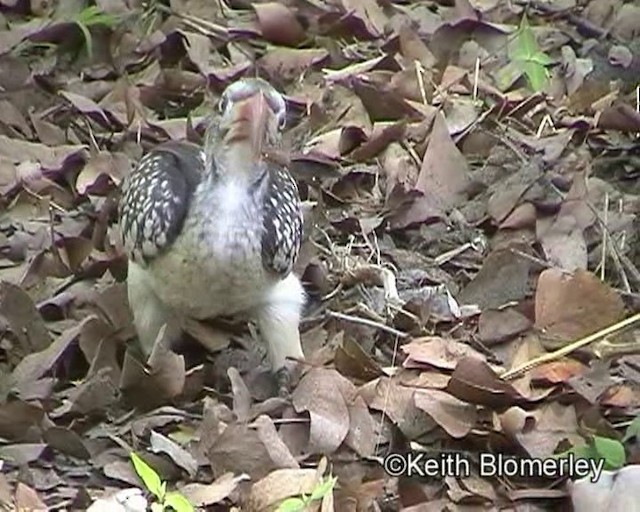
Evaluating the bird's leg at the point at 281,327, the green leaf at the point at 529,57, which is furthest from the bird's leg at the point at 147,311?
the green leaf at the point at 529,57

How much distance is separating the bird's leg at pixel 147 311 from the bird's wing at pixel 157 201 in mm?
55

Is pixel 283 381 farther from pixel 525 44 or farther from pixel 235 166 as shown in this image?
pixel 525 44

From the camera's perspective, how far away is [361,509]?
3.28 m

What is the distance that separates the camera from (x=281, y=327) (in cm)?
385

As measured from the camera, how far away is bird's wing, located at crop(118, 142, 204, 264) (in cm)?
369

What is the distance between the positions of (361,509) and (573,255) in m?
1.24

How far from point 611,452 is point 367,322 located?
833mm

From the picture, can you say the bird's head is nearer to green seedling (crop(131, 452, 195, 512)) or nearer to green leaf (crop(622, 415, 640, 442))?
green seedling (crop(131, 452, 195, 512))

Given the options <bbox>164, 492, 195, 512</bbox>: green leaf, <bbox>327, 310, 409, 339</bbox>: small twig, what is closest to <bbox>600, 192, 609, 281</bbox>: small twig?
<bbox>327, 310, 409, 339</bbox>: small twig

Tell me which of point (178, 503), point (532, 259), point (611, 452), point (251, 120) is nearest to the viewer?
point (178, 503)

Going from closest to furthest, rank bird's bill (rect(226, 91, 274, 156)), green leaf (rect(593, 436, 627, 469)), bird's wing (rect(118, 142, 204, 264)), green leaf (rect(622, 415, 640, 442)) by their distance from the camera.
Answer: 1. green leaf (rect(593, 436, 627, 469))
2. green leaf (rect(622, 415, 640, 442))
3. bird's bill (rect(226, 91, 274, 156))
4. bird's wing (rect(118, 142, 204, 264))

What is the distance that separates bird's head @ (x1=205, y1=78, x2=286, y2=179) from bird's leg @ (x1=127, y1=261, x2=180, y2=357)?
34cm

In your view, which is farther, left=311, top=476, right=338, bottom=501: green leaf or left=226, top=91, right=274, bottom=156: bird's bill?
left=226, top=91, right=274, bottom=156: bird's bill

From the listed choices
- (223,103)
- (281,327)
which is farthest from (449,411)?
(223,103)
